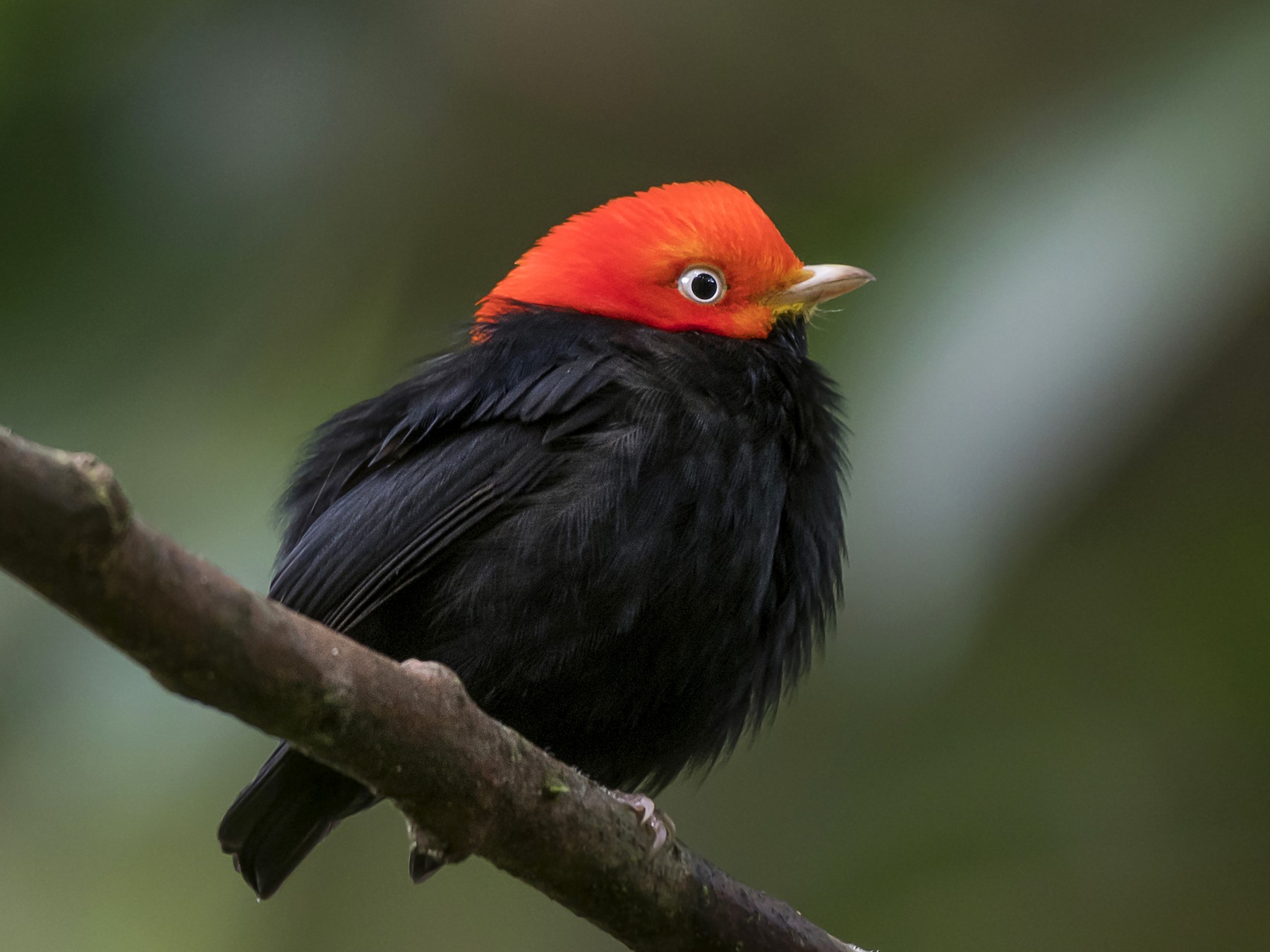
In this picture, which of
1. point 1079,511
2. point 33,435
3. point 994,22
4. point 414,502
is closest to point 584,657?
point 414,502

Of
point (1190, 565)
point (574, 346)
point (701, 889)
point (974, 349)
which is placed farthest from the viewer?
point (1190, 565)

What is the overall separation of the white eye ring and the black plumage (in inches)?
9.8

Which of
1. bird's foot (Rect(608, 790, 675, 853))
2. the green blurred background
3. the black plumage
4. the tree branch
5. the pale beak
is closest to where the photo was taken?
the tree branch

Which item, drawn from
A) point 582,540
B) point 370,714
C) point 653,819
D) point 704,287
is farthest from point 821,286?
point 370,714

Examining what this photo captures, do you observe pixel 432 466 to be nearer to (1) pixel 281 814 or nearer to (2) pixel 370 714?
(1) pixel 281 814

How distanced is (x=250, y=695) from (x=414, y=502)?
1.17m

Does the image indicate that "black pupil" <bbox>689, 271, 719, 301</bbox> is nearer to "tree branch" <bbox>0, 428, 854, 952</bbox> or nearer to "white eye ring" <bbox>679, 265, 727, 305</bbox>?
"white eye ring" <bbox>679, 265, 727, 305</bbox>

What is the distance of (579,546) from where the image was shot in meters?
3.03

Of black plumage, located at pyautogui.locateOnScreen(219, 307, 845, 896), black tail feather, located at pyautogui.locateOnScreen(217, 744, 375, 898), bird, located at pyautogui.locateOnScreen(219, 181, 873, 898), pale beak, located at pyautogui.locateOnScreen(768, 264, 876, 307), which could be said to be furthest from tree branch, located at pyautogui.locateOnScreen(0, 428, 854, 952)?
pale beak, located at pyautogui.locateOnScreen(768, 264, 876, 307)

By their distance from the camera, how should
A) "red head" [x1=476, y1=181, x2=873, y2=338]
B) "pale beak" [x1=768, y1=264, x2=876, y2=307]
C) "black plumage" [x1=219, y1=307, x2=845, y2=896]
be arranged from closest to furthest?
"black plumage" [x1=219, y1=307, x2=845, y2=896] → "red head" [x1=476, y1=181, x2=873, y2=338] → "pale beak" [x1=768, y1=264, x2=876, y2=307]

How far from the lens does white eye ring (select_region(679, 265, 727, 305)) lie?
3.74 m

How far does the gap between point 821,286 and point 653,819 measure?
1.66 meters

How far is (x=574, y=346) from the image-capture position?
3.40 meters

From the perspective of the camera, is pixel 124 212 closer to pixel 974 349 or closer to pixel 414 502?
pixel 414 502
